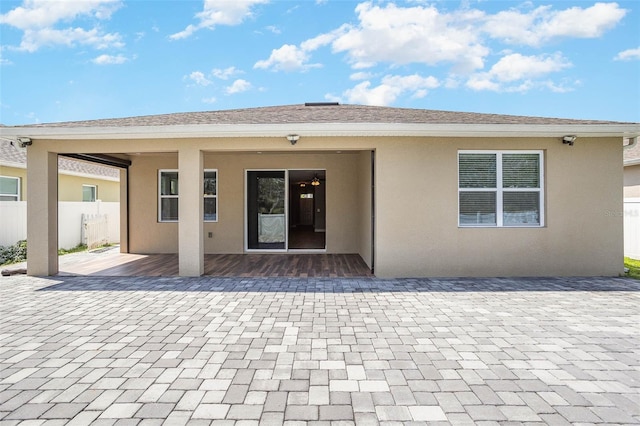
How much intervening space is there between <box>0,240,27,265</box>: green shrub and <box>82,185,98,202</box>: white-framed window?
609 cm

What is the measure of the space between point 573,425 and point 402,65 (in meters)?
16.0

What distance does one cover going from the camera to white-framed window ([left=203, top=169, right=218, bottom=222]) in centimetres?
999

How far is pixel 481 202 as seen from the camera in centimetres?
695

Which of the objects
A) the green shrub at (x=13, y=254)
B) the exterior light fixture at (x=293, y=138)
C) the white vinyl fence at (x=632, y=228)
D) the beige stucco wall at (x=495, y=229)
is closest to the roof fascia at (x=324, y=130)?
the exterior light fixture at (x=293, y=138)

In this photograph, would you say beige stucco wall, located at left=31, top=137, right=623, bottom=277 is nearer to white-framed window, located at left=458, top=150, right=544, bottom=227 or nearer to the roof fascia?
white-framed window, located at left=458, top=150, right=544, bottom=227

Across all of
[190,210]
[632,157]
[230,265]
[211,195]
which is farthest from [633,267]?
[211,195]

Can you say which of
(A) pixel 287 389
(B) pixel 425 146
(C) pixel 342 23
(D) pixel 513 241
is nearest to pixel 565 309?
(D) pixel 513 241

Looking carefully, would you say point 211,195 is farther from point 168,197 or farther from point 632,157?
point 632,157

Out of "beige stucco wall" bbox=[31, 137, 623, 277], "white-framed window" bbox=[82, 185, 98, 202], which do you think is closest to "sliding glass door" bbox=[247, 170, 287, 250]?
"beige stucco wall" bbox=[31, 137, 623, 277]

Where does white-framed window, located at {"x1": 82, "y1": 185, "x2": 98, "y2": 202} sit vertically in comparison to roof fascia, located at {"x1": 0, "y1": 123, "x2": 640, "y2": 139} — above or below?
below

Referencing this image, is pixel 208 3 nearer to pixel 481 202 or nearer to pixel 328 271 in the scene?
pixel 328 271

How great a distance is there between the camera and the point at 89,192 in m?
15.3

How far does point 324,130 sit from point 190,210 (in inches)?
121

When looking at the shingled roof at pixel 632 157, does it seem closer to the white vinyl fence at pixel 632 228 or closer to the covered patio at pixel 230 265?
the white vinyl fence at pixel 632 228
